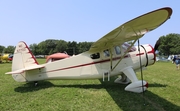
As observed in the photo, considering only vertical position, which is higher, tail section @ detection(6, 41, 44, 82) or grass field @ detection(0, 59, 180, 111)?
tail section @ detection(6, 41, 44, 82)

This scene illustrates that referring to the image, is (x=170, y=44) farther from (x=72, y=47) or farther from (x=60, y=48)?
(x=60, y=48)

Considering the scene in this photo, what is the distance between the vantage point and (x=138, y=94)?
579cm

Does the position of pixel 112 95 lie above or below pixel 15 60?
below

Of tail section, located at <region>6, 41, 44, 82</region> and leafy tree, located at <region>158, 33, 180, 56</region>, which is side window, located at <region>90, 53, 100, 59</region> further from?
leafy tree, located at <region>158, 33, 180, 56</region>

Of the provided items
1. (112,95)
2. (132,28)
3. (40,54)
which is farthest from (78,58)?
(40,54)

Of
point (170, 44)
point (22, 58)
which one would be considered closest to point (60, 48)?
point (170, 44)

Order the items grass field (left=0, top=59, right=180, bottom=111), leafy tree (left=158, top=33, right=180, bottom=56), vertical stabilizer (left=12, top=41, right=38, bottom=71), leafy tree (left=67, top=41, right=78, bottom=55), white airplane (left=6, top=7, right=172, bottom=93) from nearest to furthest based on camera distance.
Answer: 1. grass field (left=0, top=59, right=180, bottom=111)
2. white airplane (left=6, top=7, right=172, bottom=93)
3. vertical stabilizer (left=12, top=41, right=38, bottom=71)
4. leafy tree (left=158, top=33, right=180, bottom=56)
5. leafy tree (left=67, top=41, right=78, bottom=55)

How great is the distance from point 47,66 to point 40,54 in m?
98.9

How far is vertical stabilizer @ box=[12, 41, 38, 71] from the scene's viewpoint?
22.8ft

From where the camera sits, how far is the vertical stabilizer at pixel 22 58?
273 inches

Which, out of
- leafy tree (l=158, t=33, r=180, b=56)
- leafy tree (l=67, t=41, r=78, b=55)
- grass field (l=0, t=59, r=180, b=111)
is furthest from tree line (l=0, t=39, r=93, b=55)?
grass field (l=0, t=59, r=180, b=111)

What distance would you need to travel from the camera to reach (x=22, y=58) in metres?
7.05

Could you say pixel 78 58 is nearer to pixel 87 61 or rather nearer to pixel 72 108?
pixel 87 61

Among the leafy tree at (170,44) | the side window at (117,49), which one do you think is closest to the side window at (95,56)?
the side window at (117,49)
